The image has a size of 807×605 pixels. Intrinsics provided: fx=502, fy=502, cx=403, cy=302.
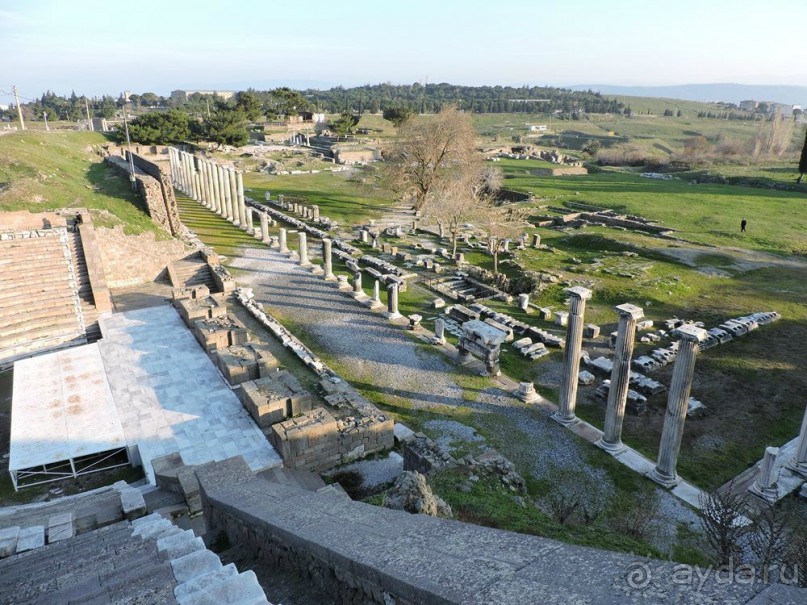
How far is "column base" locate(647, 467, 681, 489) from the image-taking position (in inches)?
510

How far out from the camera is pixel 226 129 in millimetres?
65500

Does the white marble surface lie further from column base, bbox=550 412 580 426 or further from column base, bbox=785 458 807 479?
column base, bbox=785 458 807 479

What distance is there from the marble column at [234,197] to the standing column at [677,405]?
104 ft

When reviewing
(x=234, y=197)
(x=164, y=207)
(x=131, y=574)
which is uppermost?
(x=164, y=207)

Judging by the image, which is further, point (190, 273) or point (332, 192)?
point (332, 192)

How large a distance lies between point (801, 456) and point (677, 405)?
160 inches

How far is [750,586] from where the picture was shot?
12.0 ft

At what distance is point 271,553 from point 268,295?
19.0m

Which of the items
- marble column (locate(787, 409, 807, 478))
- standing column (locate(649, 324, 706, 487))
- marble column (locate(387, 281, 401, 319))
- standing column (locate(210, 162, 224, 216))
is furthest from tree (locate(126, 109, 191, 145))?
marble column (locate(787, 409, 807, 478))

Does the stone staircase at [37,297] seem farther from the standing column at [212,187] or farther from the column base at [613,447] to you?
the column base at [613,447]

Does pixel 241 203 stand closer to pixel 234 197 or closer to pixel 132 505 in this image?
pixel 234 197

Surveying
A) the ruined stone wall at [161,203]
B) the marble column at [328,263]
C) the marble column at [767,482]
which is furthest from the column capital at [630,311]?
the ruined stone wall at [161,203]

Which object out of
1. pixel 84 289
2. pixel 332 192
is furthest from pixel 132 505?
pixel 332 192

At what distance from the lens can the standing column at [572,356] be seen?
48.1 feet
